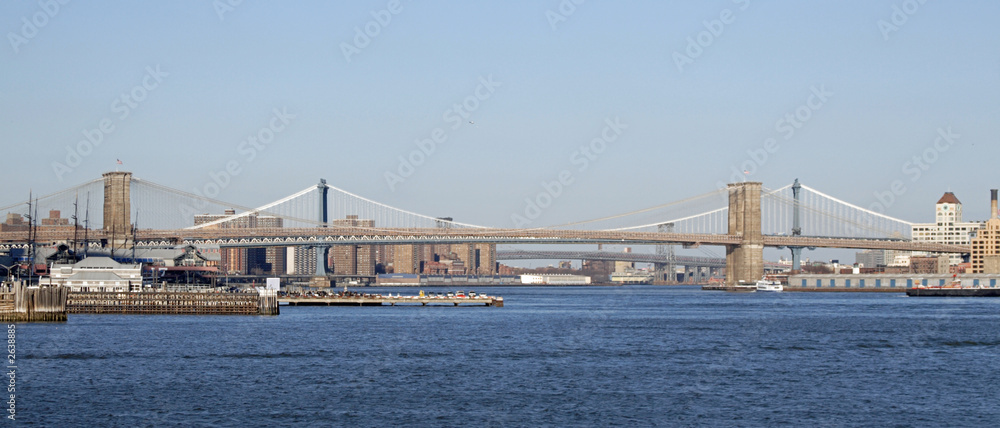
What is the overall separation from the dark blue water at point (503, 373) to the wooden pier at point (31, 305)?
2.01m

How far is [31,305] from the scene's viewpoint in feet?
152

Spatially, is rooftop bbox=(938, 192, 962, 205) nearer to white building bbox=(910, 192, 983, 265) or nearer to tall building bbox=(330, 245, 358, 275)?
white building bbox=(910, 192, 983, 265)

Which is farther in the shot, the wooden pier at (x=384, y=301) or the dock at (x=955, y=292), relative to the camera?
the dock at (x=955, y=292)

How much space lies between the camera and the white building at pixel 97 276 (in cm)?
6369

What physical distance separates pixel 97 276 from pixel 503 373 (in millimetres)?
41421

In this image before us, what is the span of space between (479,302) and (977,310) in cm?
2735

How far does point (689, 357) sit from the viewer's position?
34312mm

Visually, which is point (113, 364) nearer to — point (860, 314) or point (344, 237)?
point (860, 314)

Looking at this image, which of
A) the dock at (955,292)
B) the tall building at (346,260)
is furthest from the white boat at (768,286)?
the tall building at (346,260)

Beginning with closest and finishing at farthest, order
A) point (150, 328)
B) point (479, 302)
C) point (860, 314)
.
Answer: point (150, 328)
point (860, 314)
point (479, 302)

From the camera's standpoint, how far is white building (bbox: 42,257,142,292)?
2507 inches

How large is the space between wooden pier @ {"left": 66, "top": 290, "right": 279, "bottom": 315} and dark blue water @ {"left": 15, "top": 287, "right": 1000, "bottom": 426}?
5.85 metres

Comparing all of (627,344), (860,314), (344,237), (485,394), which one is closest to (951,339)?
(627,344)

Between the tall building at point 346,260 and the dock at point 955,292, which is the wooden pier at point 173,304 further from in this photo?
the tall building at point 346,260
